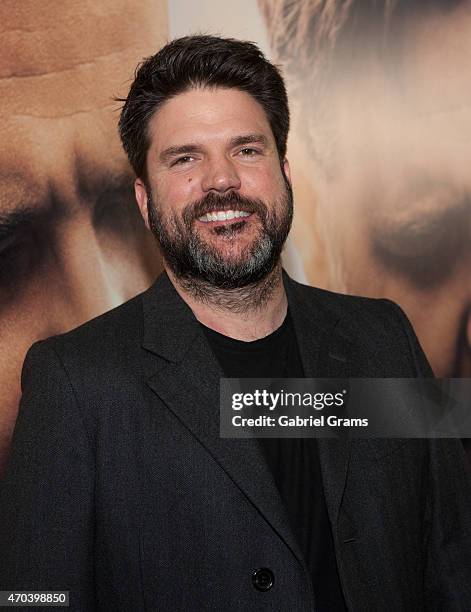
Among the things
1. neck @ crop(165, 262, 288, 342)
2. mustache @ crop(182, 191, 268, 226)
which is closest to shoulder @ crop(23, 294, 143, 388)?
neck @ crop(165, 262, 288, 342)

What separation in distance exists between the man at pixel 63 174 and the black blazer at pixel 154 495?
1.36 ft

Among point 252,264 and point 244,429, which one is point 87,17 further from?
point 244,429

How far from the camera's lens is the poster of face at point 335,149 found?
1.88 meters

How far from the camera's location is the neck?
1.56m

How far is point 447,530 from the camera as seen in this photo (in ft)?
5.24

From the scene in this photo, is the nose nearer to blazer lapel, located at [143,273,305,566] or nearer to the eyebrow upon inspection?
the eyebrow

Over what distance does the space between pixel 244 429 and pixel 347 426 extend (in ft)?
0.83

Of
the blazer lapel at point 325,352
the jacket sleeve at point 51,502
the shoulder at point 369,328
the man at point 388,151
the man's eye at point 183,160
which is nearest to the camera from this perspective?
the jacket sleeve at point 51,502

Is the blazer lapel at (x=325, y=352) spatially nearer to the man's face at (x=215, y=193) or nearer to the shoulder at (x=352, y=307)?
the shoulder at (x=352, y=307)

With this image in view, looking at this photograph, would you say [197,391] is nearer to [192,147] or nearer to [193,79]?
[192,147]

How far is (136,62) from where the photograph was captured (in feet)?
6.25

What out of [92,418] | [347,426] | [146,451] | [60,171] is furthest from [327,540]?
[60,171]

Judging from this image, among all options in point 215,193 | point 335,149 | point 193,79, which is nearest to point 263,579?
point 215,193

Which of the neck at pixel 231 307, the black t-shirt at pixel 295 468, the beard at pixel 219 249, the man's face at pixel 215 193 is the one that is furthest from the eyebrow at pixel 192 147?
the black t-shirt at pixel 295 468
